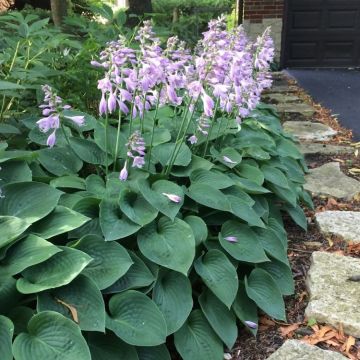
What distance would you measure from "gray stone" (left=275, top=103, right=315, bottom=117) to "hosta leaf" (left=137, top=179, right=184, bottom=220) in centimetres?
414

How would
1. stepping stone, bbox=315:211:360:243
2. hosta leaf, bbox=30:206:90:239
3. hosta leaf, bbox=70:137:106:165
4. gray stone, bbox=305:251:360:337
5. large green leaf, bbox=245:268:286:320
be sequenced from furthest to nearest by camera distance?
stepping stone, bbox=315:211:360:243 → hosta leaf, bbox=70:137:106:165 → large green leaf, bbox=245:268:286:320 → gray stone, bbox=305:251:360:337 → hosta leaf, bbox=30:206:90:239

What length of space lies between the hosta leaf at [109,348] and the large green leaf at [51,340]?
0.23 meters

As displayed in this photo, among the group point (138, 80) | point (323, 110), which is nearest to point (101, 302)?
point (138, 80)

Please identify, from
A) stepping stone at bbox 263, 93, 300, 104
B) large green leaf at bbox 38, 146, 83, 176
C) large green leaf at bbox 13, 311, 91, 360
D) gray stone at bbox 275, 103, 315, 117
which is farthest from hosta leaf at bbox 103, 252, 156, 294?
stepping stone at bbox 263, 93, 300, 104

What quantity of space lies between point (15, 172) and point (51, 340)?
91cm

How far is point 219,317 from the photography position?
2234 millimetres

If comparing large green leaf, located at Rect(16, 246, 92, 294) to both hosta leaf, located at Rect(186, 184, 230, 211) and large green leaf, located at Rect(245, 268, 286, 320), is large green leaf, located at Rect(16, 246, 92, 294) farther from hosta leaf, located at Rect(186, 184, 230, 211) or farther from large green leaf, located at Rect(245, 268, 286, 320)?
large green leaf, located at Rect(245, 268, 286, 320)

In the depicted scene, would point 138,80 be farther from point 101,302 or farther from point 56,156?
point 101,302

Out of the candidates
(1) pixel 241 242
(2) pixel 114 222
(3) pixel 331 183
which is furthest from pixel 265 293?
(3) pixel 331 183

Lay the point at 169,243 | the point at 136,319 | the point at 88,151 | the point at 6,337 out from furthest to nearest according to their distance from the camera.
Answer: the point at 88,151, the point at 169,243, the point at 136,319, the point at 6,337

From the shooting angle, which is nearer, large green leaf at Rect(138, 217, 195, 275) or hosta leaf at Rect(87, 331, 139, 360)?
hosta leaf at Rect(87, 331, 139, 360)

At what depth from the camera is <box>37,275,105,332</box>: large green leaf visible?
1805mm

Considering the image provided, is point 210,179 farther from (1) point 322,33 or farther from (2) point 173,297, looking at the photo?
(1) point 322,33

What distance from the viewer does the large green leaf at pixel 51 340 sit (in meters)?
1.63
